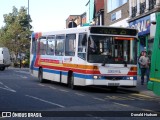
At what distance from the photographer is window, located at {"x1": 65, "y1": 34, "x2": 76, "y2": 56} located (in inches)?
813

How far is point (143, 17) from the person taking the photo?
32594 millimetres

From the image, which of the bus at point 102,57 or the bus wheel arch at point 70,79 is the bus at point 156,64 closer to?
A: the bus at point 102,57

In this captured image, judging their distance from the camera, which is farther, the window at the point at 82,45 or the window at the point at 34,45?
the window at the point at 34,45

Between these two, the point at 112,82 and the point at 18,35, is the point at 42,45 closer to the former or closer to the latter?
the point at 112,82

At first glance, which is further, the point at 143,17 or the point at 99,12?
the point at 99,12

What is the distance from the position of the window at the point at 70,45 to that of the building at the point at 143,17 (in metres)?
9.63

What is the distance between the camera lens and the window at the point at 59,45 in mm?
22031

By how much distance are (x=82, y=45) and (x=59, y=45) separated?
317 centimetres

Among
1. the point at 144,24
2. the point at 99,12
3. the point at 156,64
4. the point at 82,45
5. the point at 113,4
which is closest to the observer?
the point at 156,64

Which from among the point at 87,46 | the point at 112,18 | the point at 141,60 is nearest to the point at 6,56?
the point at 112,18

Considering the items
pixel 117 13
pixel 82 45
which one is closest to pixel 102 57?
pixel 82 45

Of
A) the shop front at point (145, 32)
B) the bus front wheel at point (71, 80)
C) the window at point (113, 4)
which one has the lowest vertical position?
the bus front wheel at point (71, 80)

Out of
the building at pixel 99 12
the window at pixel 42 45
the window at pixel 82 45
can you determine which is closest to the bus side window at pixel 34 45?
the window at pixel 42 45

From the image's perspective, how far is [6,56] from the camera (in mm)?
50000
